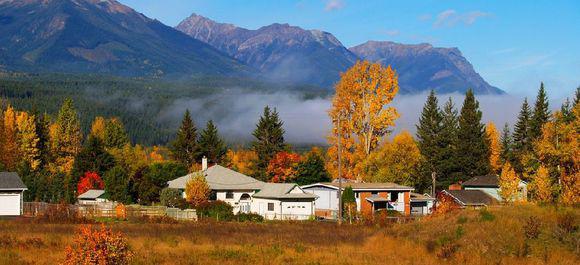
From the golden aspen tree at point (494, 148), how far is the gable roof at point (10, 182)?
62451 millimetres

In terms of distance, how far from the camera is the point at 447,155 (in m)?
93.8

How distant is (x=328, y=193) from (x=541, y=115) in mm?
39184

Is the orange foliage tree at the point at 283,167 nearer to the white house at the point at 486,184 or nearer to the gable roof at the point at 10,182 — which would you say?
the white house at the point at 486,184

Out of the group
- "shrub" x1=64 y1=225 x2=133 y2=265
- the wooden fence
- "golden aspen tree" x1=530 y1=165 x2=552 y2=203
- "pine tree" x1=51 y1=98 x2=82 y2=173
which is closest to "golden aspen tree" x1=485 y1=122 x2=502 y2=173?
"golden aspen tree" x1=530 y1=165 x2=552 y2=203

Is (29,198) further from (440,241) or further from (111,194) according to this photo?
(440,241)

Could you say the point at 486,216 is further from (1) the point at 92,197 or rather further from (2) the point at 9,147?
(2) the point at 9,147

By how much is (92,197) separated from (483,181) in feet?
155

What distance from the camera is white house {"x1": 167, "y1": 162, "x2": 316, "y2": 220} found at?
2731 inches

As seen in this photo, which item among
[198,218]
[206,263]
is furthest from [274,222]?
[206,263]

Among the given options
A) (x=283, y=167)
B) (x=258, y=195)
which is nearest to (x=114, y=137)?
(x=283, y=167)

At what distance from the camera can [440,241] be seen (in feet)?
115

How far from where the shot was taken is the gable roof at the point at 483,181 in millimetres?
85731

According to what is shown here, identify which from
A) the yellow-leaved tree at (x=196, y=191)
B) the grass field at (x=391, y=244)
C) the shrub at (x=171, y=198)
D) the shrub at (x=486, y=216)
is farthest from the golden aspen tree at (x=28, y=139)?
the shrub at (x=486, y=216)

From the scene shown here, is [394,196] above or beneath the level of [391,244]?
above
